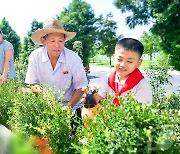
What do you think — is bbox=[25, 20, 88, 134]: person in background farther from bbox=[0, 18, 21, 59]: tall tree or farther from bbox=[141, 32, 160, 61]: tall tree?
bbox=[0, 18, 21, 59]: tall tree

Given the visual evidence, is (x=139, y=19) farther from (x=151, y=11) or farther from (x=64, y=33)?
(x=64, y=33)

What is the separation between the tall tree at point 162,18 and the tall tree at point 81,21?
1865cm

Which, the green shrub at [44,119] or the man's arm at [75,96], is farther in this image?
the man's arm at [75,96]

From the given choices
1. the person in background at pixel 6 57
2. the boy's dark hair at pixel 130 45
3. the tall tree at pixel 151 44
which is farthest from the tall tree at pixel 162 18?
the boy's dark hair at pixel 130 45

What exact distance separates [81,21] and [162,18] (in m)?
24.5

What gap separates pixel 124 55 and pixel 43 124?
34.6 inches

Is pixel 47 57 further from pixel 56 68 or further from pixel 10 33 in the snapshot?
pixel 10 33

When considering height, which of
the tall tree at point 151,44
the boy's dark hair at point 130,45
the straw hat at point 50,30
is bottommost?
the tall tree at point 151,44

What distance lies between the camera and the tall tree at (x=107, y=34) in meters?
42.2

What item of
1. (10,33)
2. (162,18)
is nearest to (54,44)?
(162,18)

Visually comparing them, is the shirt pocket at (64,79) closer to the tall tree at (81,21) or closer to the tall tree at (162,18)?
the tall tree at (162,18)

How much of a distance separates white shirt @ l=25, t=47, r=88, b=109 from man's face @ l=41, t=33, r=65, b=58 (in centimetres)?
9

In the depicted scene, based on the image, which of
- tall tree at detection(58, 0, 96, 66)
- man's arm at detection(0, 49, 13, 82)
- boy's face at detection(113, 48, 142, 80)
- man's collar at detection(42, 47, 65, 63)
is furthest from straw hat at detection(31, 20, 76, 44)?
tall tree at detection(58, 0, 96, 66)

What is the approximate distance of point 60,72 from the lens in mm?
3346
